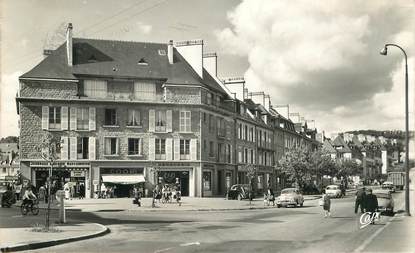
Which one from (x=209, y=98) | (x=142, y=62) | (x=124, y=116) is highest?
(x=142, y=62)

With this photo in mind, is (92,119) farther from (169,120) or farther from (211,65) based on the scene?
(211,65)

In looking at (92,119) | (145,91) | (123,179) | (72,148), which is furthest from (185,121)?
(72,148)

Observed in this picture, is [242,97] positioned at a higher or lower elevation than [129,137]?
higher

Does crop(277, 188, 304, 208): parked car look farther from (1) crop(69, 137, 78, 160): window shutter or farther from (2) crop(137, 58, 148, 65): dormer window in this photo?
(2) crop(137, 58, 148, 65): dormer window

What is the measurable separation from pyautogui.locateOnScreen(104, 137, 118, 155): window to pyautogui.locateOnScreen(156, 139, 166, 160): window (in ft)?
12.7

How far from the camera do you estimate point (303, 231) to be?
60.1 feet

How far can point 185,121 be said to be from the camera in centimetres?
5138

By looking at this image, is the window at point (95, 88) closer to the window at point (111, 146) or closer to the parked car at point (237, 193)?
the window at point (111, 146)

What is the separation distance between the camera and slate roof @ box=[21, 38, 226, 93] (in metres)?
48.3

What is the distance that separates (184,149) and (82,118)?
32.9 feet

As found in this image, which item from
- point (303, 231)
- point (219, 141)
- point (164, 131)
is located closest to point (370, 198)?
point (303, 231)

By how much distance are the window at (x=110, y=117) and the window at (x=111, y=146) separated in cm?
138

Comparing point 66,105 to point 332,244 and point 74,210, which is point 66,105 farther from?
point 332,244

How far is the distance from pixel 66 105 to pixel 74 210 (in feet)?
60.5
